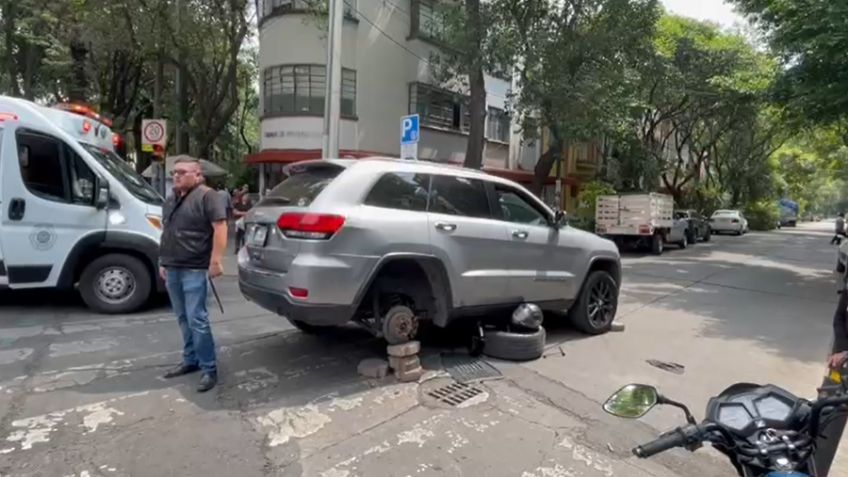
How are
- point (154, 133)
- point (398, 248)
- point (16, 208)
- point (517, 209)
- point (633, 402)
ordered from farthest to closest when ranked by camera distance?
point (154, 133)
point (16, 208)
point (517, 209)
point (398, 248)
point (633, 402)

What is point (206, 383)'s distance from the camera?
14.3ft

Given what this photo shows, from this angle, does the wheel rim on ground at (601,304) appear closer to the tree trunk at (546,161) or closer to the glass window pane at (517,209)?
the glass window pane at (517,209)

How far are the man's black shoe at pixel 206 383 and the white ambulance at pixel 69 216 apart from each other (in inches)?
120

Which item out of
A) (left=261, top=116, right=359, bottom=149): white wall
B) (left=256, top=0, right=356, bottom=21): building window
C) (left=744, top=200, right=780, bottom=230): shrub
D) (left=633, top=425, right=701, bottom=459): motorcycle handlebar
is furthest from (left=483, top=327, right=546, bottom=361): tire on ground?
(left=744, top=200, right=780, bottom=230): shrub

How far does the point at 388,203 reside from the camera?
4594mm

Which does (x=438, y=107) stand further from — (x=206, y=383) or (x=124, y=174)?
(x=206, y=383)

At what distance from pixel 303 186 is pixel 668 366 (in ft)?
13.1

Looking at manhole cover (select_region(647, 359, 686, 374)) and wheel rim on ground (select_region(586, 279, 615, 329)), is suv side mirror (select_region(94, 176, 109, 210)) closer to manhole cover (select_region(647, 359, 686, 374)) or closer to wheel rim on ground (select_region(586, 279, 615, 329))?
wheel rim on ground (select_region(586, 279, 615, 329))

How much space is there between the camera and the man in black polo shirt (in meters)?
4.30

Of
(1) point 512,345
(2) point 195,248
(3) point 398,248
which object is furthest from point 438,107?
(2) point 195,248

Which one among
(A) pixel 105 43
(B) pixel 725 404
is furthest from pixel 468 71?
(B) pixel 725 404

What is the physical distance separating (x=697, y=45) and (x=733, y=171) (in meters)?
18.8

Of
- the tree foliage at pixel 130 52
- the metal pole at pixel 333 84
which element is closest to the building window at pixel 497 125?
the tree foliage at pixel 130 52

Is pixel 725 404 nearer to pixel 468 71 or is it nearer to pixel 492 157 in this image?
pixel 468 71
